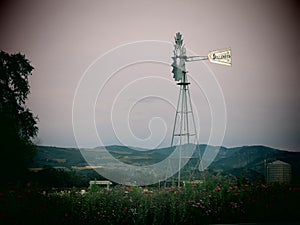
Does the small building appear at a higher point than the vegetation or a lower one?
higher

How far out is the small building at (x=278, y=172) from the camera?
11.2 m

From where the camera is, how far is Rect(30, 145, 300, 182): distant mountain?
31.0 feet

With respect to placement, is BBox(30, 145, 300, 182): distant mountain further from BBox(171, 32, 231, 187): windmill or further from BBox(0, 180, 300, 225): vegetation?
BBox(0, 180, 300, 225): vegetation

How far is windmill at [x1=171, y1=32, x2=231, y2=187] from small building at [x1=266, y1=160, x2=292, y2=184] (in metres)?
1.86

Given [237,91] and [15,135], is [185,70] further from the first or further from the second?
[15,135]

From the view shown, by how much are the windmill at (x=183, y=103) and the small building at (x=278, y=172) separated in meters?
1.86

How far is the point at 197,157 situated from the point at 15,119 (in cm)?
330

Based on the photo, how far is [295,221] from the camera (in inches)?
394

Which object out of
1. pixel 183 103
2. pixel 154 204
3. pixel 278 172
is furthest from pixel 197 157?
pixel 278 172

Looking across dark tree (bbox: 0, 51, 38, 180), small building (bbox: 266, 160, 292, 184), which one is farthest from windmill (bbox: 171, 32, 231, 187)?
dark tree (bbox: 0, 51, 38, 180)

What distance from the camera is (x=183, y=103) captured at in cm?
1027

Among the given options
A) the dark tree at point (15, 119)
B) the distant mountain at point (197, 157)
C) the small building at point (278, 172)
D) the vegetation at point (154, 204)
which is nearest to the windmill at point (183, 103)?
the distant mountain at point (197, 157)

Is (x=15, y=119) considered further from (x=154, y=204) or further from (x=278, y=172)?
(x=278, y=172)

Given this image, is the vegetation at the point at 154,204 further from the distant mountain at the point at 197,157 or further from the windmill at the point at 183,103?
the windmill at the point at 183,103
